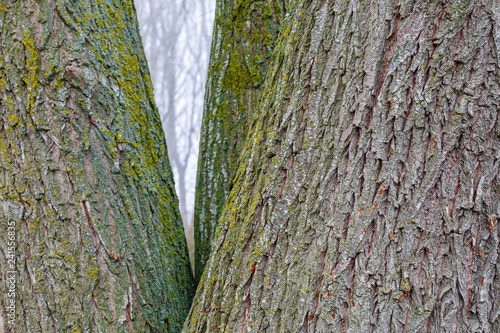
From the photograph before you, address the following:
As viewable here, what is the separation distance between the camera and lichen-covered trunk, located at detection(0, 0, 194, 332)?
1534mm

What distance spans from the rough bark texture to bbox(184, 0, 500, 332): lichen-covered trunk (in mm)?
1009

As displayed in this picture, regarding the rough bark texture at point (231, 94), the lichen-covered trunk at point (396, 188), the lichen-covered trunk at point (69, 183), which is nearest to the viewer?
the lichen-covered trunk at point (396, 188)

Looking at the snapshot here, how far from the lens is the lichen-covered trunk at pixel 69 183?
153cm

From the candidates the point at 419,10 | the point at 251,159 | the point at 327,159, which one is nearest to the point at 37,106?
the point at 251,159

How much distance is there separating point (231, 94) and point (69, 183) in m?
1.05

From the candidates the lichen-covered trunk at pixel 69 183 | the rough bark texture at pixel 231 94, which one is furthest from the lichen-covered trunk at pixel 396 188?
the rough bark texture at pixel 231 94

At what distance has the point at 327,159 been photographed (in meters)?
1.27

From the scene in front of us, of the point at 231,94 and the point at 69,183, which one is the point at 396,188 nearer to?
the point at 69,183

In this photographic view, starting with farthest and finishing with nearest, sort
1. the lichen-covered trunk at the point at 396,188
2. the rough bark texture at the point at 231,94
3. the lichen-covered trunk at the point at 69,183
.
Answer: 1. the rough bark texture at the point at 231,94
2. the lichen-covered trunk at the point at 69,183
3. the lichen-covered trunk at the point at 396,188

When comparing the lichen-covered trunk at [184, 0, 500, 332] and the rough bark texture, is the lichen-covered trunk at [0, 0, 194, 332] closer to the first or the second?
the lichen-covered trunk at [184, 0, 500, 332]

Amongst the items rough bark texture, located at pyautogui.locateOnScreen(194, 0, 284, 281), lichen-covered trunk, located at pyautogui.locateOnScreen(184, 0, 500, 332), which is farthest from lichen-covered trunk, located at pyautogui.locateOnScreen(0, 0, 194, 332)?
rough bark texture, located at pyautogui.locateOnScreen(194, 0, 284, 281)

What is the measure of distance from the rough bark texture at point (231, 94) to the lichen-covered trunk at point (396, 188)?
1009 mm

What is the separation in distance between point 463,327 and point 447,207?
33 centimetres

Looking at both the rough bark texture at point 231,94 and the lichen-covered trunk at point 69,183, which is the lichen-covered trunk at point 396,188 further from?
the rough bark texture at point 231,94
